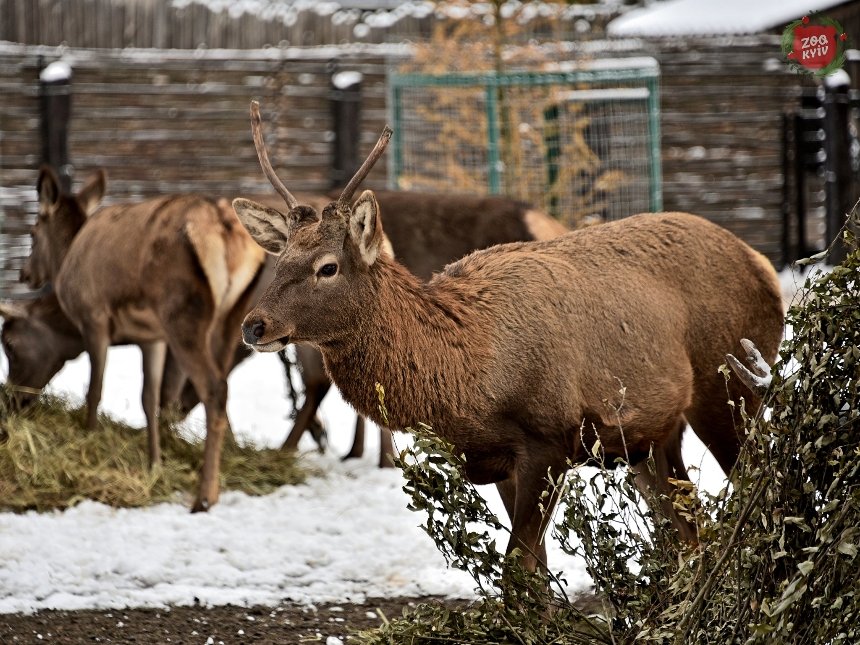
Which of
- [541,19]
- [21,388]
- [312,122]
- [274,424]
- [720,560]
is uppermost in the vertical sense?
[541,19]

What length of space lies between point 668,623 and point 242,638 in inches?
78.1

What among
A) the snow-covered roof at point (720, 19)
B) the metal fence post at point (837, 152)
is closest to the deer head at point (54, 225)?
the metal fence post at point (837, 152)

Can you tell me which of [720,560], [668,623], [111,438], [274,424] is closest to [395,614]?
[668,623]

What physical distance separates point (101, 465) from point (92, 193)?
258cm

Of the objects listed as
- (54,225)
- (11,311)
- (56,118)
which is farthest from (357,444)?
(56,118)

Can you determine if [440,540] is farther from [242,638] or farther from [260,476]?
[260,476]

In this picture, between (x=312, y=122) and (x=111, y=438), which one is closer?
(x=111, y=438)

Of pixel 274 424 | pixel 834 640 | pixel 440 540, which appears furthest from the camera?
pixel 274 424

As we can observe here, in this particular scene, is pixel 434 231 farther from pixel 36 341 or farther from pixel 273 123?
pixel 273 123

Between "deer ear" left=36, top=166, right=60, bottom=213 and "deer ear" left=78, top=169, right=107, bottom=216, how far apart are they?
0.22 meters

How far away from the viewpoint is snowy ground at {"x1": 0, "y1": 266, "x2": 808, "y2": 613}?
5.64 meters

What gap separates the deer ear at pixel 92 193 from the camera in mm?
9008

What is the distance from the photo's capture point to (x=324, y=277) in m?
4.70

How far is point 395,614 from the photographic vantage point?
540 cm
